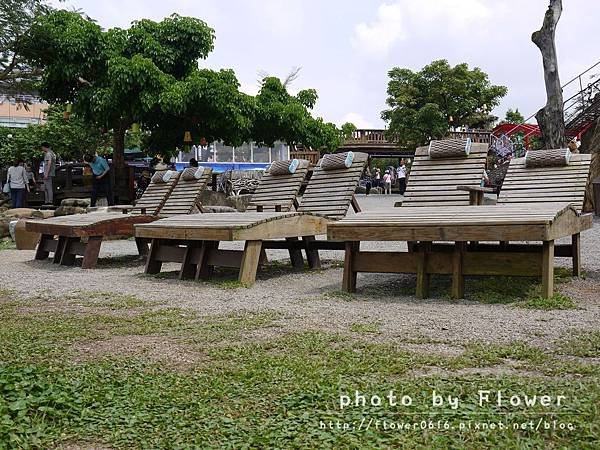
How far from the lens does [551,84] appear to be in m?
15.6

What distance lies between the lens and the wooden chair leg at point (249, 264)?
21.4 feet

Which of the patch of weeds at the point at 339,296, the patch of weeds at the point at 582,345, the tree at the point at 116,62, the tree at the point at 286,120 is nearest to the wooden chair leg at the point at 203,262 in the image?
the patch of weeds at the point at 339,296

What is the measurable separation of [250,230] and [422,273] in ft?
5.26

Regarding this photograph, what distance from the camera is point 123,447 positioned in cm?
243

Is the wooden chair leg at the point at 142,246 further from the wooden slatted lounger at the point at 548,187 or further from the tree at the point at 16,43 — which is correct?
the tree at the point at 16,43

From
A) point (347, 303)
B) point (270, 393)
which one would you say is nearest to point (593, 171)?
point (347, 303)

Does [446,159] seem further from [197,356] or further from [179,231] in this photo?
[197,356]

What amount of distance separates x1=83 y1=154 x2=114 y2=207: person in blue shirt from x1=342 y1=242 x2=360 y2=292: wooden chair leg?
475 inches

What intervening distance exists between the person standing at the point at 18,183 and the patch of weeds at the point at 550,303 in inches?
565

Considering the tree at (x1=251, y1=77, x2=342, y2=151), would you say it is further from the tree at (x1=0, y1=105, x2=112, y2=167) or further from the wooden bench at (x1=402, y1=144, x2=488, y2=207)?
the tree at (x1=0, y1=105, x2=112, y2=167)

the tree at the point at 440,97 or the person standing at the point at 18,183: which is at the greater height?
the tree at the point at 440,97

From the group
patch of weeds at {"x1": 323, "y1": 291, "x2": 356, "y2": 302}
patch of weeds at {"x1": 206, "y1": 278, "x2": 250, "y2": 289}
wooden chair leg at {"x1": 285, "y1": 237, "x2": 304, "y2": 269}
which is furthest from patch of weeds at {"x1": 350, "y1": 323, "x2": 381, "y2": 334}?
wooden chair leg at {"x1": 285, "y1": 237, "x2": 304, "y2": 269}

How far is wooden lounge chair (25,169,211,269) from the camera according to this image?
8.45 metres

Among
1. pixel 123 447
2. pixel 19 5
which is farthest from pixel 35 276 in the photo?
pixel 19 5
